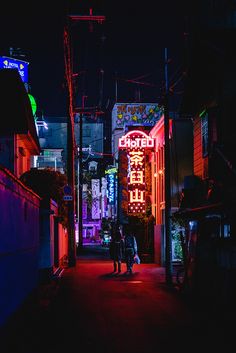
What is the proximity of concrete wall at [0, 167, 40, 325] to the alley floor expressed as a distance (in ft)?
1.71

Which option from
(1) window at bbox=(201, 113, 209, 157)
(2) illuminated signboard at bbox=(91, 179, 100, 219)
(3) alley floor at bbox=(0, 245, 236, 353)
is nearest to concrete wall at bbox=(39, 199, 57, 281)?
(3) alley floor at bbox=(0, 245, 236, 353)

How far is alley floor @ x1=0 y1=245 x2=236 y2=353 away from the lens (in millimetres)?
9922

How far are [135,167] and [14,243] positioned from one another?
22.4 m

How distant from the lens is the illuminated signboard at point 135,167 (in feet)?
115

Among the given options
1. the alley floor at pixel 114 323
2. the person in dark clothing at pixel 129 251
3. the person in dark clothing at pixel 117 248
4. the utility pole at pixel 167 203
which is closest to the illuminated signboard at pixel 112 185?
the person in dark clothing at pixel 117 248

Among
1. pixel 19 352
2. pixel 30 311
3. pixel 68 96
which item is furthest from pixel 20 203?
pixel 68 96

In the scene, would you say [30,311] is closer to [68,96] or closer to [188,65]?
[188,65]

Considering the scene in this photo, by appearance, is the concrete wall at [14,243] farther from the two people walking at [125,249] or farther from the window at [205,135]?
the two people walking at [125,249]

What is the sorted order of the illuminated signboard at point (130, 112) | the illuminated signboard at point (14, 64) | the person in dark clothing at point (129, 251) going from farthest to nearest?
the illuminated signboard at point (130, 112) → the illuminated signboard at point (14, 64) → the person in dark clothing at point (129, 251)

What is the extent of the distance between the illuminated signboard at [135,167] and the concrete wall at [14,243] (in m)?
17.4

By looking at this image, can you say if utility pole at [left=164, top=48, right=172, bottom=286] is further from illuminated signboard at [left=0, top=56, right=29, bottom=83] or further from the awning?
illuminated signboard at [left=0, top=56, right=29, bottom=83]

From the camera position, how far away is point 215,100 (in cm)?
2105

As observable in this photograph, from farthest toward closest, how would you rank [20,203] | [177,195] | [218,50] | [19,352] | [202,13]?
[177,195] → [202,13] → [218,50] → [20,203] → [19,352]

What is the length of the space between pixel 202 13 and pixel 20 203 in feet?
35.3
